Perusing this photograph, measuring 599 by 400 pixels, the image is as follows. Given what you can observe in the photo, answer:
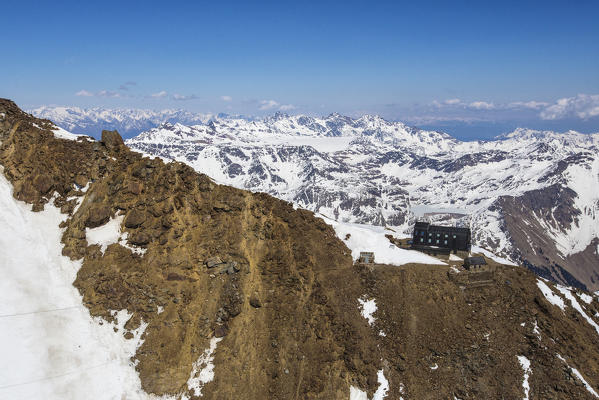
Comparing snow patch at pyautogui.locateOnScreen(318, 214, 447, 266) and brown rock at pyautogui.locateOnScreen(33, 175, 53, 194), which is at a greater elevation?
brown rock at pyautogui.locateOnScreen(33, 175, 53, 194)

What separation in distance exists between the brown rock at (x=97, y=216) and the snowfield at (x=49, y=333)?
4.59 metres

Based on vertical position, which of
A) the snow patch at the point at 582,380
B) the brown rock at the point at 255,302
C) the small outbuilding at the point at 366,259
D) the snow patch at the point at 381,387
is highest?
the small outbuilding at the point at 366,259

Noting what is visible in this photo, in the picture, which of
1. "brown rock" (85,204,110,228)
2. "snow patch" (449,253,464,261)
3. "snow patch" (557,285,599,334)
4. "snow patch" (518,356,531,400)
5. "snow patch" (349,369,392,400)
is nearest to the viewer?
"snow patch" (518,356,531,400)

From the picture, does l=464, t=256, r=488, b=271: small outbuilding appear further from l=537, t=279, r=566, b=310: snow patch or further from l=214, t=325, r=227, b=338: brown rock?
l=214, t=325, r=227, b=338: brown rock

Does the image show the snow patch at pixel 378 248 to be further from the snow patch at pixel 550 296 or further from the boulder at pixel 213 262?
the boulder at pixel 213 262

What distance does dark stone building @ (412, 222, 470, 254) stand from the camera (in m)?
61.9

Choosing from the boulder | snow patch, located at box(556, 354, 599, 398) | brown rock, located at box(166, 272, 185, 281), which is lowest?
snow patch, located at box(556, 354, 599, 398)

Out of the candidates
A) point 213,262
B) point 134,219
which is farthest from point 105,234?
point 213,262

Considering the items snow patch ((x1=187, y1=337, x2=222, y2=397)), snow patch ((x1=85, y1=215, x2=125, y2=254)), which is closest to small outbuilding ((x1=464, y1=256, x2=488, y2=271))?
snow patch ((x1=187, y1=337, x2=222, y2=397))

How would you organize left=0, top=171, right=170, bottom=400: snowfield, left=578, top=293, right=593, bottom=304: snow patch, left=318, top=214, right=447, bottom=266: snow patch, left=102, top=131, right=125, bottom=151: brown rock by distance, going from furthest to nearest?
left=102, top=131, right=125, bottom=151: brown rock, left=578, top=293, right=593, bottom=304: snow patch, left=318, top=214, right=447, bottom=266: snow patch, left=0, top=171, right=170, bottom=400: snowfield

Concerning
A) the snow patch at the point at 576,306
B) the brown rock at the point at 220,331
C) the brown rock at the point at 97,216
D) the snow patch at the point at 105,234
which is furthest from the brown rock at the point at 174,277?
the snow patch at the point at 576,306

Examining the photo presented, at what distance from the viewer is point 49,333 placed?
128 ft

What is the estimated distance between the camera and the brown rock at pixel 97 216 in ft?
160

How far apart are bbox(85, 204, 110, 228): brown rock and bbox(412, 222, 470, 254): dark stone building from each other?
52.2m
